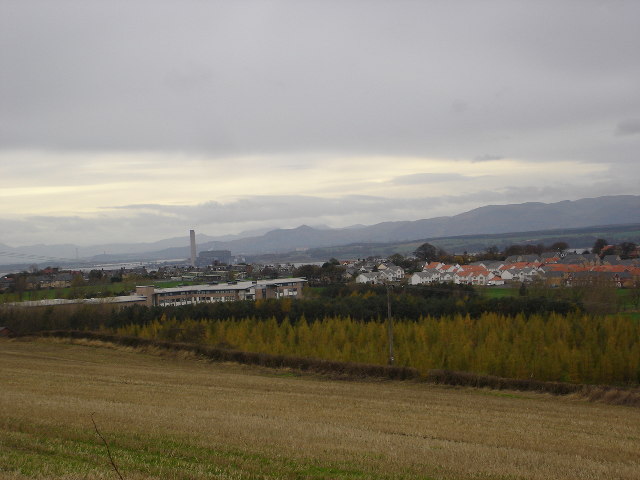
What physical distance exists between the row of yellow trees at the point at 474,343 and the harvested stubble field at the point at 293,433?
9.86m

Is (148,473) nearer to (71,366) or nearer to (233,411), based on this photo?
(233,411)

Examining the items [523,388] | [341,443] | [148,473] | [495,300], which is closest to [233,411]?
[341,443]

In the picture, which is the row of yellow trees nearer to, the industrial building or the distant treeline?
the distant treeline

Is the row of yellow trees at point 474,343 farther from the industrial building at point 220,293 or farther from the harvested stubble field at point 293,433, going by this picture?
the industrial building at point 220,293

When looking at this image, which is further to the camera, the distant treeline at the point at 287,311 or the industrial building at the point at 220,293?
the industrial building at the point at 220,293

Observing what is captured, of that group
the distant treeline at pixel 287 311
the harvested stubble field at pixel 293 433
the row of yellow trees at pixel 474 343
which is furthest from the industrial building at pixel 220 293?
the harvested stubble field at pixel 293 433

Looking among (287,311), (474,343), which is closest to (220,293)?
(287,311)

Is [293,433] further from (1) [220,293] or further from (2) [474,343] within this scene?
(1) [220,293]

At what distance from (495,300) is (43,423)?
5777cm

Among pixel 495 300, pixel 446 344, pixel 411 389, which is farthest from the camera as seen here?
pixel 495 300

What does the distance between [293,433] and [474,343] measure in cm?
3558

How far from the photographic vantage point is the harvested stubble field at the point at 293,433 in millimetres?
11984

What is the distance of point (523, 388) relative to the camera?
118 ft

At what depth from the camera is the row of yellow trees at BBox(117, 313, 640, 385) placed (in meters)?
40.0
